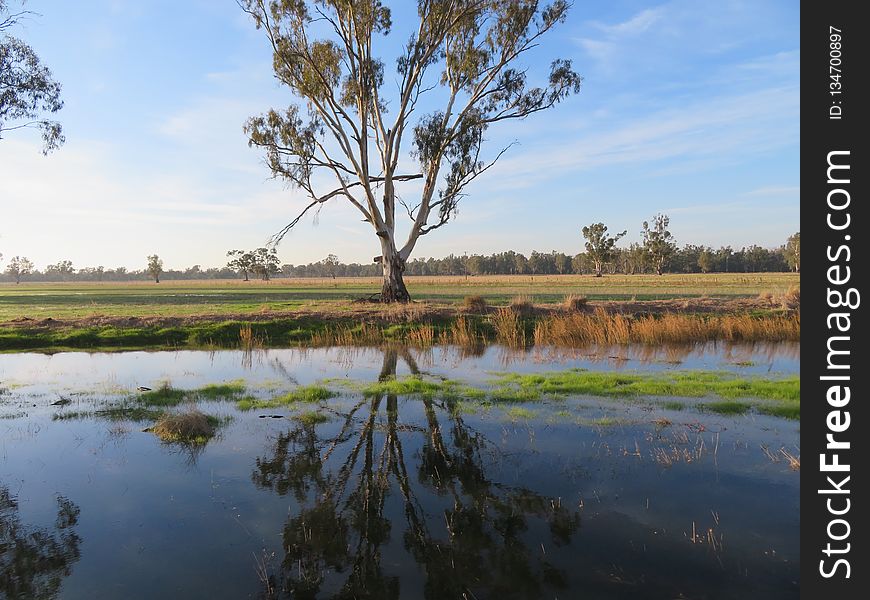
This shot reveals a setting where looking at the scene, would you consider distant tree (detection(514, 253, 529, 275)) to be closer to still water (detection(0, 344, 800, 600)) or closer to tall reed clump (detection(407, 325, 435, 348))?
tall reed clump (detection(407, 325, 435, 348))

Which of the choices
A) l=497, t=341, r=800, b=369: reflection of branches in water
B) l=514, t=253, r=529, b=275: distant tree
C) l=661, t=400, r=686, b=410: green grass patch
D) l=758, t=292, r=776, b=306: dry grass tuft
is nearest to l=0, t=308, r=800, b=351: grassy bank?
l=497, t=341, r=800, b=369: reflection of branches in water

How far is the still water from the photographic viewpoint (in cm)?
491

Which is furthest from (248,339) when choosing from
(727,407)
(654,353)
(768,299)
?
(768,299)

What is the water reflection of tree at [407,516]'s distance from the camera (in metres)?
4.87

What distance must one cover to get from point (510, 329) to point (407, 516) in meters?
16.2

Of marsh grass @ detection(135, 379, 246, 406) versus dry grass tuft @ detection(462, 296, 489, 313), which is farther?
dry grass tuft @ detection(462, 296, 489, 313)

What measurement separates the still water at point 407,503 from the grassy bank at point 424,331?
996cm

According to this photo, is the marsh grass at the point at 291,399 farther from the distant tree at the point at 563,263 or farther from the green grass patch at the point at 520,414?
the distant tree at the point at 563,263

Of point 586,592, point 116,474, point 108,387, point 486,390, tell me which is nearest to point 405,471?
point 586,592

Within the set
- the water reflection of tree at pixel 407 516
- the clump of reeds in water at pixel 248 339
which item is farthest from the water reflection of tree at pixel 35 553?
the clump of reeds in water at pixel 248 339

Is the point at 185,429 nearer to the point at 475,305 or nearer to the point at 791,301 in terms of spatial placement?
the point at 475,305

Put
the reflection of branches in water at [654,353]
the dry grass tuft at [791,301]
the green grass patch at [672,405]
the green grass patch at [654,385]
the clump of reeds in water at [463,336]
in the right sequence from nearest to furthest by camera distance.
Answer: the green grass patch at [672,405], the green grass patch at [654,385], the reflection of branches in water at [654,353], the clump of reeds in water at [463,336], the dry grass tuft at [791,301]
